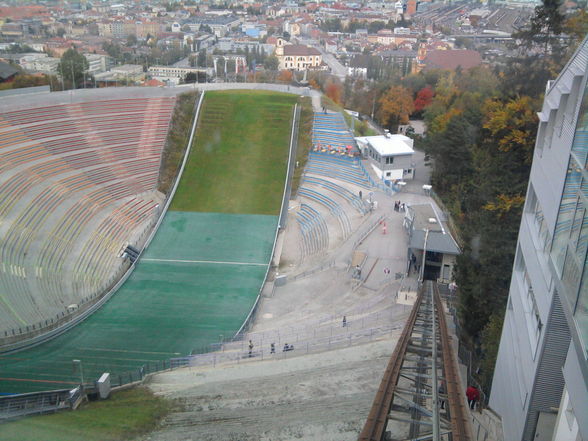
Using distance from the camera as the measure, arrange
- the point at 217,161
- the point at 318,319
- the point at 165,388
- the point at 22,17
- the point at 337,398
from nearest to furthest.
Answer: the point at 337,398, the point at 165,388, the point at 318,319, the point at 217,161, the point at 22,17

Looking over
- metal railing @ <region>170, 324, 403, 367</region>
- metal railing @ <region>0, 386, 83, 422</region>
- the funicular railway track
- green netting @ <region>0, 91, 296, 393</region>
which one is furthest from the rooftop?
metal railing @ <region>0, 386, 83, 422</region>

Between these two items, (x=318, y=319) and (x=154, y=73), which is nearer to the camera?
(x=318, y=319)

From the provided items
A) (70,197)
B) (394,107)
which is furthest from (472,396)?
(394,107)

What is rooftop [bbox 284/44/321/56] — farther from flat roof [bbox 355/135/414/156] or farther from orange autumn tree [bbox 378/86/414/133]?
flat roof [bbox 355/135/414/156]

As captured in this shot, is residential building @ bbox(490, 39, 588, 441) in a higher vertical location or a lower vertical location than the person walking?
higher

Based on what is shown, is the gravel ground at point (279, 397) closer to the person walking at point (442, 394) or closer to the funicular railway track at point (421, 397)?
the funicular railway track at point (421, 397)

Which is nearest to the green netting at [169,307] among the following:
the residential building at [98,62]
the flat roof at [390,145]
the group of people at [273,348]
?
the group of people at [273,348]

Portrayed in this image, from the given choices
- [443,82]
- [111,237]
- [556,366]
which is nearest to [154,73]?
[443,82]

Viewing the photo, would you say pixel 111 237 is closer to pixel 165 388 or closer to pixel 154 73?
pixel 165 388
